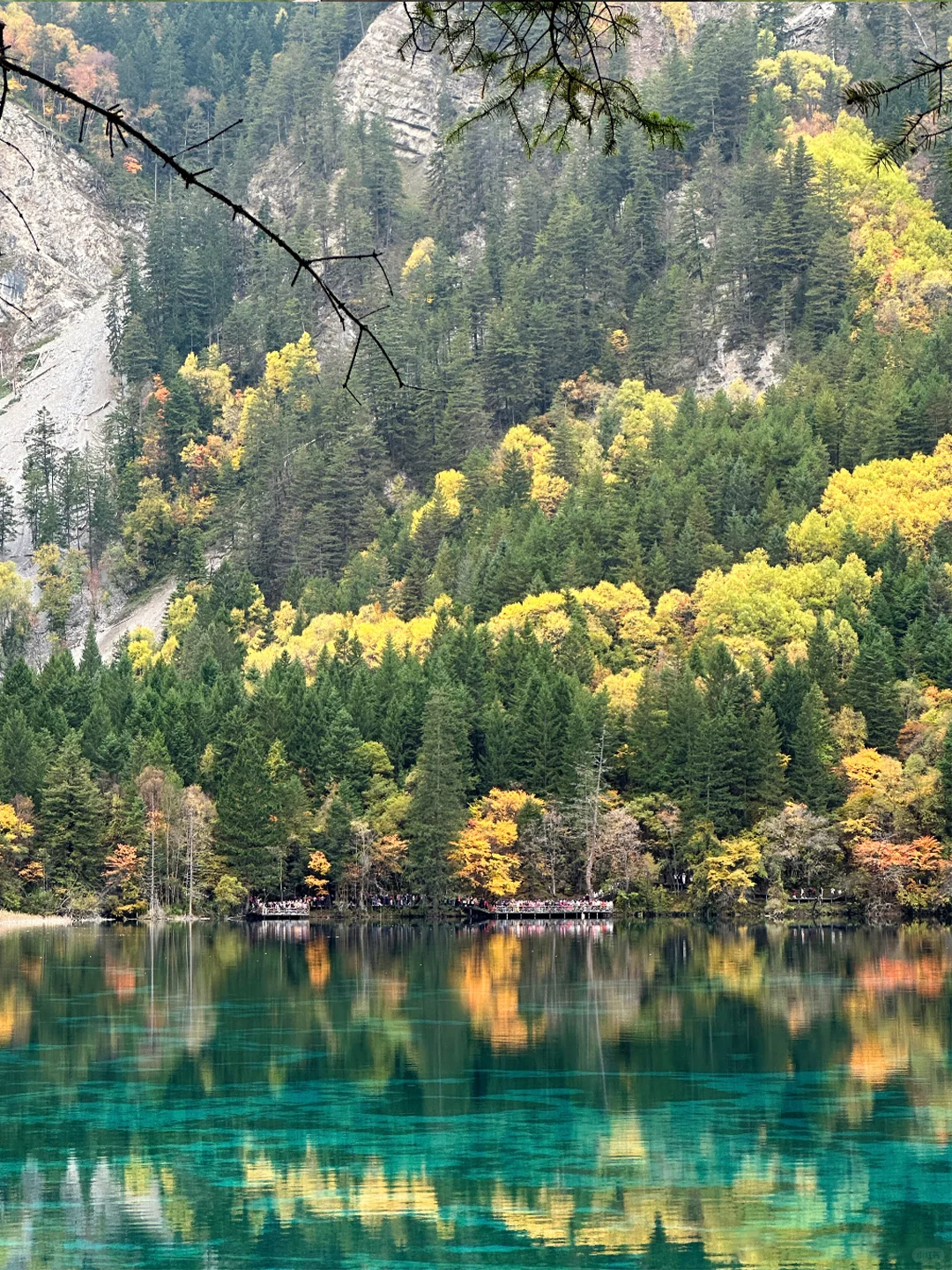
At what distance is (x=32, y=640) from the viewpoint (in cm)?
19300

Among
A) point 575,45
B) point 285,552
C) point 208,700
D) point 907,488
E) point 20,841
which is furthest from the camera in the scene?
point 285,552

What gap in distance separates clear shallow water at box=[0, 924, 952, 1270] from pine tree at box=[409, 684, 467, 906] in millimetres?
29287

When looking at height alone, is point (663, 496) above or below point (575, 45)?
above

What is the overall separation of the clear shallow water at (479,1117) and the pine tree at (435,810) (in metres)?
29.3

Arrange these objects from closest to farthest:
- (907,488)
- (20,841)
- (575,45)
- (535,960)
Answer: (575,45), (535,960), (20,841), (907,488)

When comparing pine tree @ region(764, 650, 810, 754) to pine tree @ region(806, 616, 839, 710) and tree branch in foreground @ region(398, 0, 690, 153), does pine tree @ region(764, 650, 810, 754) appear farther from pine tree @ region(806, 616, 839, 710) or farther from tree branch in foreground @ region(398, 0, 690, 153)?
tree branch in foreground @ region(398, 0, 690, 153)

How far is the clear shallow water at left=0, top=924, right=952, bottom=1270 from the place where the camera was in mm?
32812

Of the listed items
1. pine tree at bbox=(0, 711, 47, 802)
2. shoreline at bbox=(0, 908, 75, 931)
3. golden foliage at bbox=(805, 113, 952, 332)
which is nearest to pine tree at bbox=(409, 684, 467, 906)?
shoreline at bbox=(0, 908, 75, 931)

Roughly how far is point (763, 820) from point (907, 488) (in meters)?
47.5

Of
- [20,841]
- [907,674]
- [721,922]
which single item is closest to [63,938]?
[20,841]

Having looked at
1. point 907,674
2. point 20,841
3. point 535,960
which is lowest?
point 535,960

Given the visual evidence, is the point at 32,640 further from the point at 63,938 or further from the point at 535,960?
the point at 535,960

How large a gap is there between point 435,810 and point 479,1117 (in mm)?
63992

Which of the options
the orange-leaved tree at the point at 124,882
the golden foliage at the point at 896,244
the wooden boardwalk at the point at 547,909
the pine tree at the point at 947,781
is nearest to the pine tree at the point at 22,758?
the orange-leaved tree at the point at 124,882
